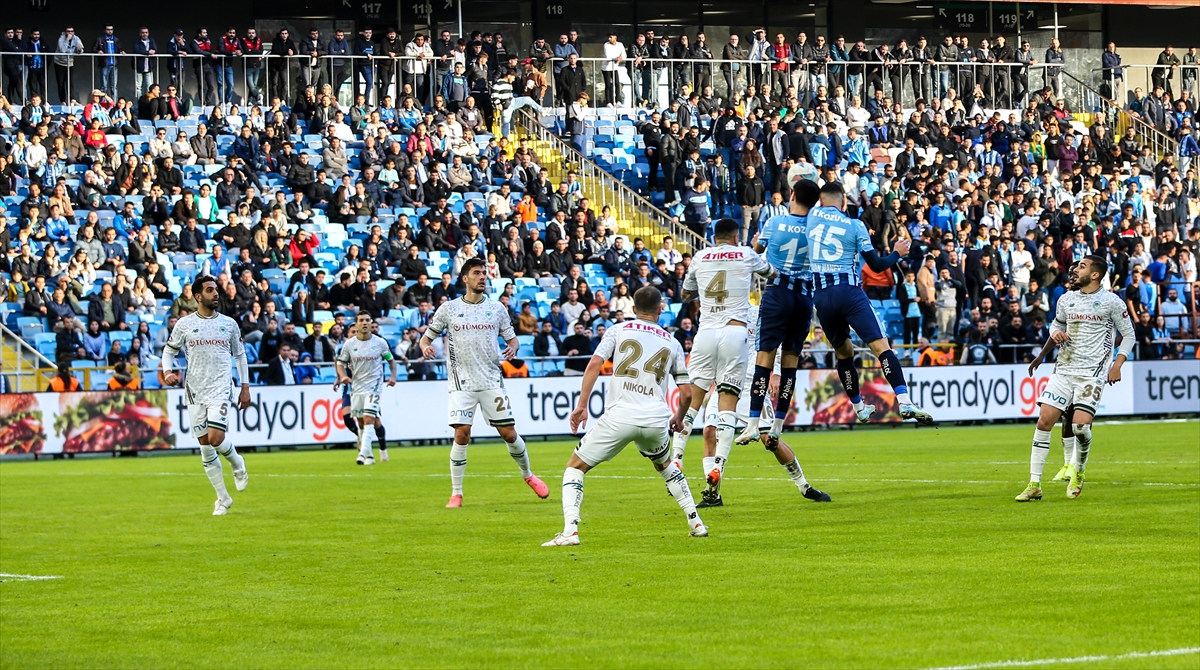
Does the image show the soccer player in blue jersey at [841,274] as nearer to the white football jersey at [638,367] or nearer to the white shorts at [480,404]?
the white football jersey at [638,367]

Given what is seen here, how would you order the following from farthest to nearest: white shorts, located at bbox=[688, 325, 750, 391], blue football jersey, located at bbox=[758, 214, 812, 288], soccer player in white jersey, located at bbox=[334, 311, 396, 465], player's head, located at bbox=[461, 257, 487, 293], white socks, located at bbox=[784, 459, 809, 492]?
soccer player in white jersey, located at bbox=[334, 311, 396, 465]
player's head, located at bbox=[461, 257, 487, 293]
white socks, located at bbox=[784, 459, 809, 492]
white shorts, located at bbox=[688, 325, 750, 391]
blue football jersey, located at bbox=[758, 214, 812, 288]

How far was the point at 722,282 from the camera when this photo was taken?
16891mm

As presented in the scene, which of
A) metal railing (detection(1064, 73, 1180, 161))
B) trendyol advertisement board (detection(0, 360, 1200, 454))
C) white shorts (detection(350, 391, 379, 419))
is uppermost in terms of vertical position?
metal railing (detection(1064, 73, 1180, 161))

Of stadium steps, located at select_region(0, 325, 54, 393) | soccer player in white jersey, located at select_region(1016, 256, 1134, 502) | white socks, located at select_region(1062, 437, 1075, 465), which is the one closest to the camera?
soccer player in white jersey, located at select_region(1016, 256, 1134, 502)

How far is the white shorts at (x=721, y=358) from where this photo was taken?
16.9 m

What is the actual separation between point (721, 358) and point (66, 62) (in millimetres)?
26553

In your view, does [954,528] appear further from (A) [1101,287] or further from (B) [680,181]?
(B) [680,181]

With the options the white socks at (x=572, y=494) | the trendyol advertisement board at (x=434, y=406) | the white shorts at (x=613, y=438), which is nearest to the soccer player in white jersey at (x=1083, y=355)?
the white shorts at (x=613, y=438)

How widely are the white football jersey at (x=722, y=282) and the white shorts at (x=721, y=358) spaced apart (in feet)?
0.48

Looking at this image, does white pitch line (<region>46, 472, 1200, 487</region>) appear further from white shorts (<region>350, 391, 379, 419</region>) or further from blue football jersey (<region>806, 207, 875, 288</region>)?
blue football jersey (<region>806, 207, 875, 288</region>)

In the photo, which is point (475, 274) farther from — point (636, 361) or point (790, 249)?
point (636, 361)

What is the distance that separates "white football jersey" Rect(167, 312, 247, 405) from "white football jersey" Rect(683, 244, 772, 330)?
5309mm

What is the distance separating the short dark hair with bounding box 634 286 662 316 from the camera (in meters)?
13.6

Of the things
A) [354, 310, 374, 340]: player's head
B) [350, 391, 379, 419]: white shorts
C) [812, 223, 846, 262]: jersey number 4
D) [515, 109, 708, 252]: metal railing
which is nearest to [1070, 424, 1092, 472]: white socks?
[812, 223, 846, 262]: jersey number 4
